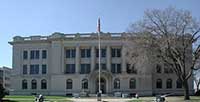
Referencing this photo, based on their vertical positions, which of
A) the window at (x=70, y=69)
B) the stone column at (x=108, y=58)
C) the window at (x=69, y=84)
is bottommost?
the window at (x=69, y=84)

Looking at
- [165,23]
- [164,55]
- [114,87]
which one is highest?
[165,23]

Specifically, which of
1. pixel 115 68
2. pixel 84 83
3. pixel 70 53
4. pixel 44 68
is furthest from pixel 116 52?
pixel 44 68

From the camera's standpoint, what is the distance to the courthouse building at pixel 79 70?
83.2 metres

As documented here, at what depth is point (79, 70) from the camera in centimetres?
8475

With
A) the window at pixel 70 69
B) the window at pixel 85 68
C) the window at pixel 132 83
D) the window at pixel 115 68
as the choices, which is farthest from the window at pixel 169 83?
the window at pixel 70 69

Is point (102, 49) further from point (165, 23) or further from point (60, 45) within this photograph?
point (165, 23)

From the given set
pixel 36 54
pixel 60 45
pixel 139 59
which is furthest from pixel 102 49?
pixel 139 59

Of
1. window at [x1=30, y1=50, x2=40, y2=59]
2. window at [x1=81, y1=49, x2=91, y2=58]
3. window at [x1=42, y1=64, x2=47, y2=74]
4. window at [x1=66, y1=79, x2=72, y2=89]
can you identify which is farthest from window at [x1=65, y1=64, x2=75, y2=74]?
Answer: window at [x1=30, y1=50, x2=40, y2=59]

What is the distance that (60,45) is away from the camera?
85.4 meters

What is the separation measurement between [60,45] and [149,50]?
108ft

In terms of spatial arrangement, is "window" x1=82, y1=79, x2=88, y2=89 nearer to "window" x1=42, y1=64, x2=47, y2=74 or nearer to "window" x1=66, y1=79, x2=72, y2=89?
"window" x1=66, y1=79, x2=72, y2=89

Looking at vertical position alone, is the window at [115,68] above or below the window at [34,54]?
below

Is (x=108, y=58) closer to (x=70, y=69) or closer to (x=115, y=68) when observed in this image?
(x=115, y=68)

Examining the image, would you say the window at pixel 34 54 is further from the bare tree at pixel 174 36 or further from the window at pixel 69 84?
the bare tree at pixel 174 36
